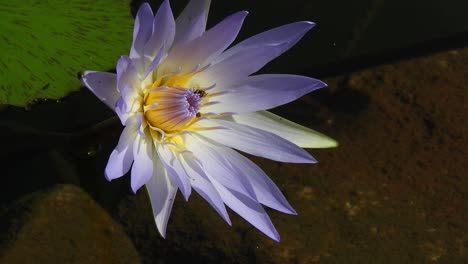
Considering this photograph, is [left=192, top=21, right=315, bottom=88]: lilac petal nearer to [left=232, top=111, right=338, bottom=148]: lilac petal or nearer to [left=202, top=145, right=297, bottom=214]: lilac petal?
[left=232, top=111, right=338, bottom=148]: lilac petal

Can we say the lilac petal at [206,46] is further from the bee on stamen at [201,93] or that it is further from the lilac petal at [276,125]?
the lilac petal at [276,125]

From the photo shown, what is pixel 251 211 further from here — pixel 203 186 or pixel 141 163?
pixel 141 163

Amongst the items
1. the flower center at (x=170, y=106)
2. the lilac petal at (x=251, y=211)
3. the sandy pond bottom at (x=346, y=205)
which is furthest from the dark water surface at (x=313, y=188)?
the lilac petal at (x=251, y=211)

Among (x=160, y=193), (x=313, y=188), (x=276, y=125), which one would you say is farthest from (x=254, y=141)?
(x=313, y=188)

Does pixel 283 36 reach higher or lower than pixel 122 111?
higher

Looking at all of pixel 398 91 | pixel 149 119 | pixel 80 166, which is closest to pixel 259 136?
pixel 149 119

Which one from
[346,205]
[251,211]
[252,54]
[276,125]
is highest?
[252,54]

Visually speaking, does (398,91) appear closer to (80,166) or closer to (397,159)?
(397,159)
